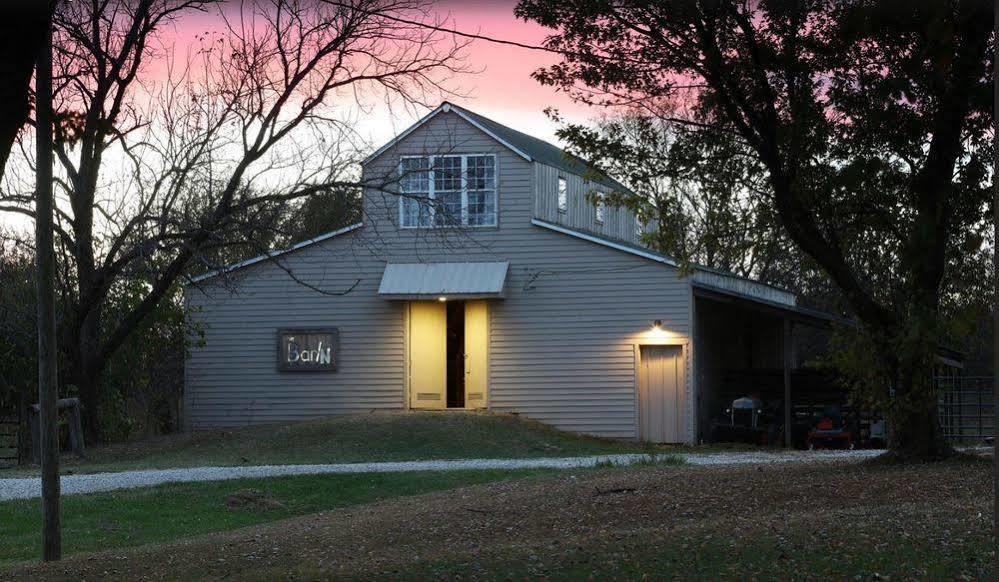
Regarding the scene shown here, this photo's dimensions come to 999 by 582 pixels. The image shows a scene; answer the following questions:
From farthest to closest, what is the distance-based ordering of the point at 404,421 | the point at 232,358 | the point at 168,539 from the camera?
the point at 232,358
the point at 404,421
the point at 168,539

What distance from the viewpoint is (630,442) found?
87.0 feet

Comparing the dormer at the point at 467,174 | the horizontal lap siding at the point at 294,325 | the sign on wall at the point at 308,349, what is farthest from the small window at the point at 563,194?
the sign on wall at the point at 308,349

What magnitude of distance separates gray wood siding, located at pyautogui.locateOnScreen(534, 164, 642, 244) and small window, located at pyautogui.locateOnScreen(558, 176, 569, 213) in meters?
0.07

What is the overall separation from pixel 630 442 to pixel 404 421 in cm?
468

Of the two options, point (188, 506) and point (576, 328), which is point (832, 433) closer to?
point (576, 328)

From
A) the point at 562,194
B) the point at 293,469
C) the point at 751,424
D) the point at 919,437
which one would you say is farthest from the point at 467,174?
the point at 919,437

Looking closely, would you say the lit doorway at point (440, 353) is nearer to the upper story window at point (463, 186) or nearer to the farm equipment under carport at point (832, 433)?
the upper story window at point (463, 186)

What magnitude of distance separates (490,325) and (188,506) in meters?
12.2

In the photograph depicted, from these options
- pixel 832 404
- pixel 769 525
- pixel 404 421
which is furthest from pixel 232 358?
pixel 769 525

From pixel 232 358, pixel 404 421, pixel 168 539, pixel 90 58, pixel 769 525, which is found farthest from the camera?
pixel 232 358

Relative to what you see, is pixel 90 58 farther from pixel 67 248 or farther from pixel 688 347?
pixel 688 347

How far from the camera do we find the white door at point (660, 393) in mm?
26734

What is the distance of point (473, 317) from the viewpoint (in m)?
27.9

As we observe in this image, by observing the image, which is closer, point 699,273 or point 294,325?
point 699,273
